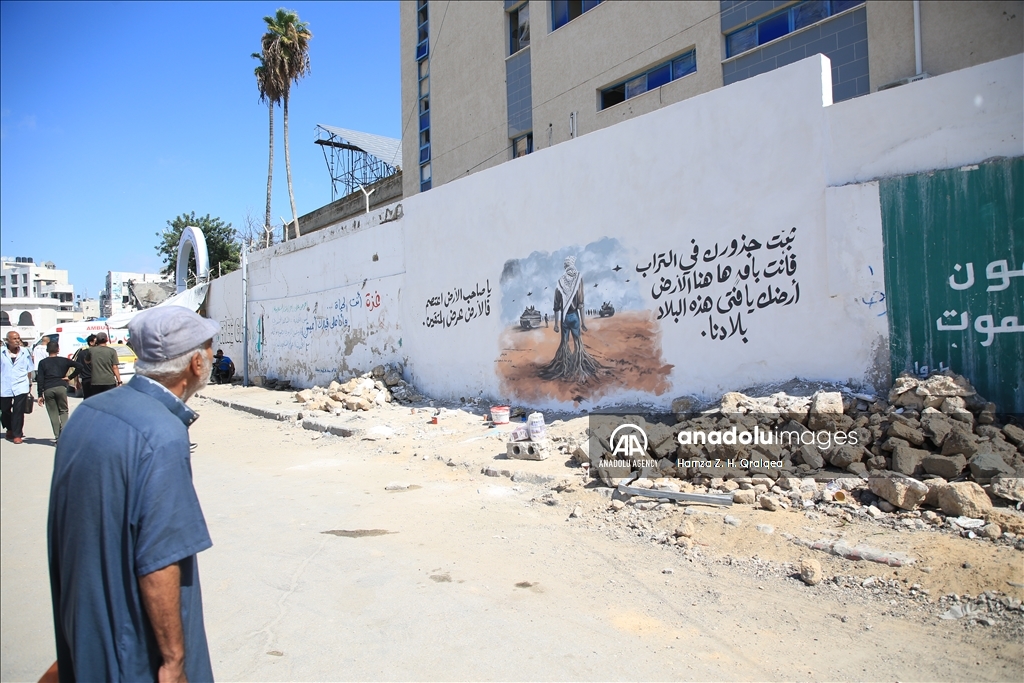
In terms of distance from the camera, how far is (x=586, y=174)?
364 inches

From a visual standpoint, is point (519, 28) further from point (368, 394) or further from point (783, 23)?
point (368, 394)

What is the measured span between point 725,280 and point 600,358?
7.02 feet

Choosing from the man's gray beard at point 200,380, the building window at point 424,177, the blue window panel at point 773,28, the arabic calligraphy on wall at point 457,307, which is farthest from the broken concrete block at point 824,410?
the building window at point 424,177

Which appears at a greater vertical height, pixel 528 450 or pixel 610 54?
pixel 610 54

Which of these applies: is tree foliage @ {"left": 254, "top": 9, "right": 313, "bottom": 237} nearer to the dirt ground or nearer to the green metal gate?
the dirt ground

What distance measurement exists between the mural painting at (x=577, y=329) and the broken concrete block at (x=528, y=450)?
1.87 m

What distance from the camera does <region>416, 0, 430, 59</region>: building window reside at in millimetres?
22844

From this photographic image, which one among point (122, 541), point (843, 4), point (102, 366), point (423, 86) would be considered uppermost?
point (423, 86)

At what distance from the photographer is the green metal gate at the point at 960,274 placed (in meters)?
5.53

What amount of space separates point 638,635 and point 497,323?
7717 millimetres


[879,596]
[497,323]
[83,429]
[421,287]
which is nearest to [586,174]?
[497,323]

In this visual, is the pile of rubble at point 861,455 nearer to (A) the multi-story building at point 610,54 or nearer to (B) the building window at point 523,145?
(A) the multi-story building at point 610,54

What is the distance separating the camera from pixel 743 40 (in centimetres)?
1249


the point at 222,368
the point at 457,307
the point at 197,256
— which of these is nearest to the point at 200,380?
the point at 457,307
